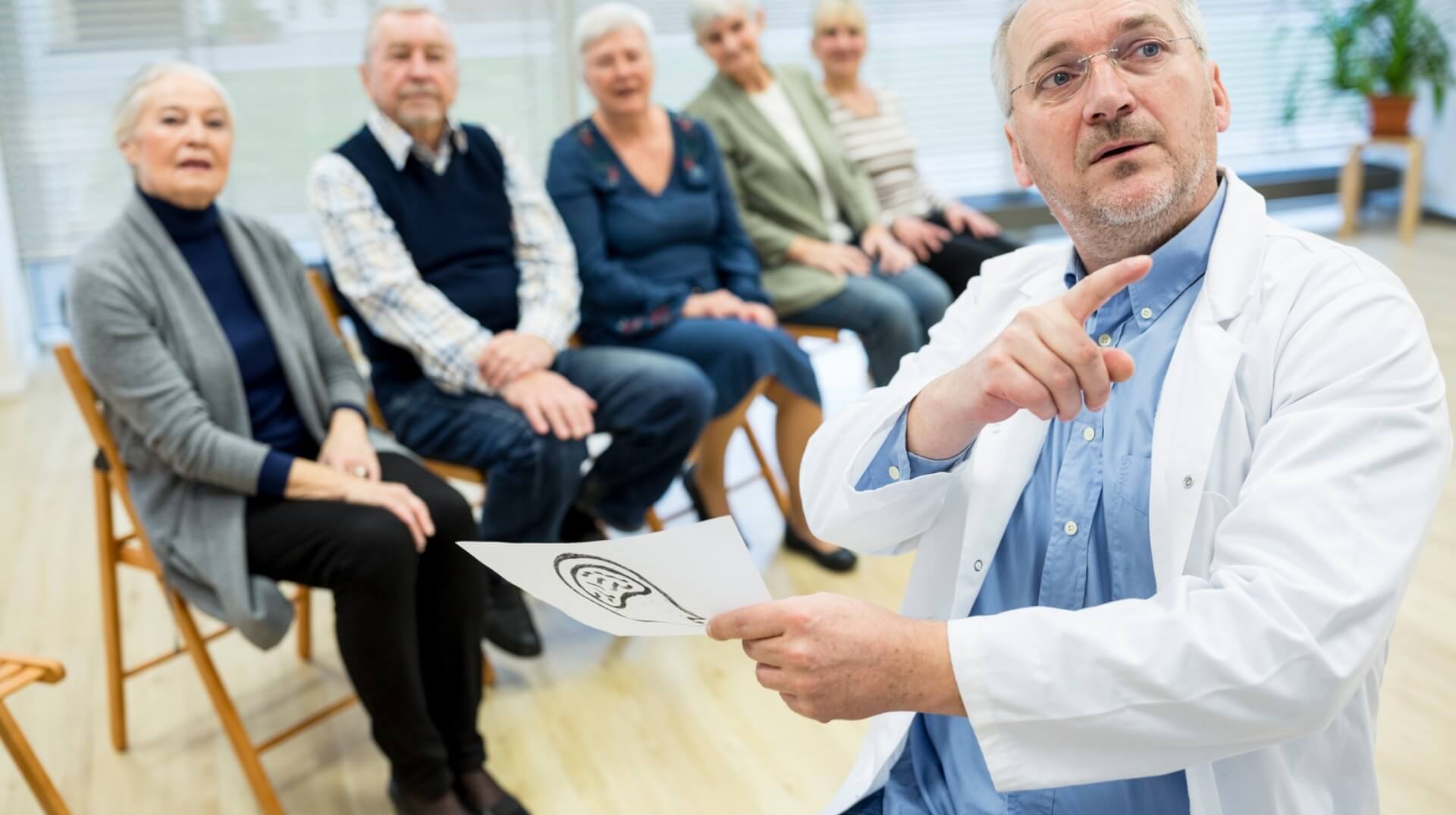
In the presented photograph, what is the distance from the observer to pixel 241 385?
2266 mm

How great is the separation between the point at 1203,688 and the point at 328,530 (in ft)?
5.13

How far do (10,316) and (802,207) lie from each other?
318 centimetres

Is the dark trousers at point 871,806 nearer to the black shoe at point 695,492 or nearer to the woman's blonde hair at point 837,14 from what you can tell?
the black shoe at point 695,492

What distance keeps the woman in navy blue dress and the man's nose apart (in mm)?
1778

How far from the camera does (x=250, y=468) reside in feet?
7.02

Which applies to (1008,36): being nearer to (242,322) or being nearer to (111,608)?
(242,322)

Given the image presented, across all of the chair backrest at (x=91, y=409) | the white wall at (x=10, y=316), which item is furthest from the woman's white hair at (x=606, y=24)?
the white wall at (x=10, y=316)

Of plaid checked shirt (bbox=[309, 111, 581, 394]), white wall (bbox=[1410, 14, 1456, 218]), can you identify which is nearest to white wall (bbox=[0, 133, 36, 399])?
plaid checked shirt (bbox=[309, 111, 581, 394])

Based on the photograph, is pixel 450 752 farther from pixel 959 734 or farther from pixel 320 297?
pixel 959 734

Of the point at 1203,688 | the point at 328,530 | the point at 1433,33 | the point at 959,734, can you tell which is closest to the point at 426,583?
the point at 328,530

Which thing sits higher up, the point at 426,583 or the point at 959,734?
the point at 959,734

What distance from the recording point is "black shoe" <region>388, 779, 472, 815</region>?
84.3 inches

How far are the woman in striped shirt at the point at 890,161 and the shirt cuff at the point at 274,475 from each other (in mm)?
2131

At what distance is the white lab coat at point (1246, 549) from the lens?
0.90 meters
